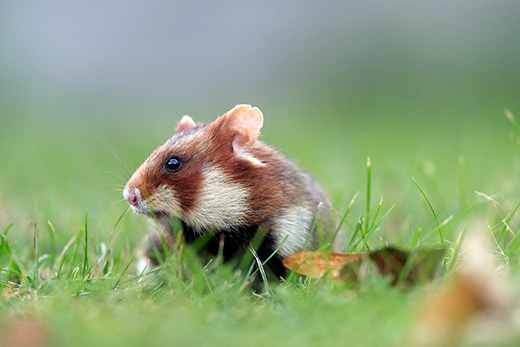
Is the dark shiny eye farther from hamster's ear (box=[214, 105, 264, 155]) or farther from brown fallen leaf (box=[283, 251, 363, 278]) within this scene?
brown fallen leaf (box=[283, 251, 363, 278])

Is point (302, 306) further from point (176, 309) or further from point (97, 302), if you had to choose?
point (97, 302)

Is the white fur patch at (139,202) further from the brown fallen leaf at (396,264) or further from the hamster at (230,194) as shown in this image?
the brown fallen leaf at (396,264)

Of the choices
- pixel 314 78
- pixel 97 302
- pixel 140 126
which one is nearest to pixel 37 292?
pixel 97 302

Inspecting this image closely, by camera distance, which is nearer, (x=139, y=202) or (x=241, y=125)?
(x=139, y=202)

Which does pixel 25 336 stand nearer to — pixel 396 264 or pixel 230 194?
pixel 396 264

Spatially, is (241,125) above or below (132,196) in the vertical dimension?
above

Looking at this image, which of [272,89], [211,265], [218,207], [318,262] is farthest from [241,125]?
[272,89]
